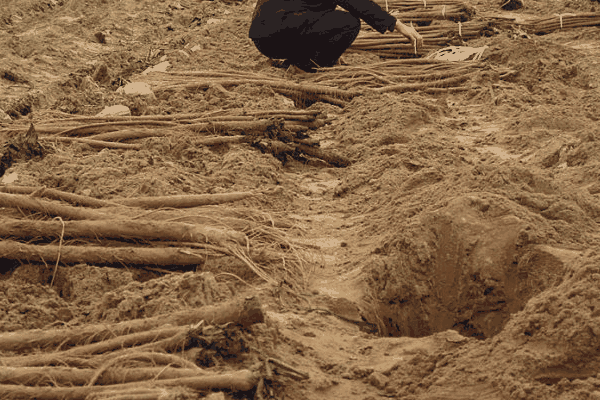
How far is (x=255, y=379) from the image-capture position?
2.35 metres

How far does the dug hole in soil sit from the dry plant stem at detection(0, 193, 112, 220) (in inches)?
3.0

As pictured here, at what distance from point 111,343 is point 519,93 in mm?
4149

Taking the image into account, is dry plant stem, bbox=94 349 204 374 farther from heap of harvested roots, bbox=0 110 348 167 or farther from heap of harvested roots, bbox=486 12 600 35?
heap of harvested roots, bbox=486 12 600 35

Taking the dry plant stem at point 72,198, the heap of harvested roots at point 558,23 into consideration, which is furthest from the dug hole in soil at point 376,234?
the heap of harvested roots at point 558,23

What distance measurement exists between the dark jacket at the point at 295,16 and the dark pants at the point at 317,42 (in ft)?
0.16

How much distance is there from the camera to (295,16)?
6.50 meters

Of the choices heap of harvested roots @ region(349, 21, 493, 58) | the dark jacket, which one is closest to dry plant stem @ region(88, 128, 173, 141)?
the dark jacket

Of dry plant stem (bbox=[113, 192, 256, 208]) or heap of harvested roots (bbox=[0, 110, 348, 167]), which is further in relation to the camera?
heap of harvested roots (bbox=[0, 110, 348, 167])

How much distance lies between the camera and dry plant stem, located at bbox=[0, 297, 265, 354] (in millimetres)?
2590

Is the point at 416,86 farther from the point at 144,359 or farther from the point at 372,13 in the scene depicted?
the point at 144,359

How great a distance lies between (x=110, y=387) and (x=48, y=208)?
1498 mm

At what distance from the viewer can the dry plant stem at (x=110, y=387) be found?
2.31m

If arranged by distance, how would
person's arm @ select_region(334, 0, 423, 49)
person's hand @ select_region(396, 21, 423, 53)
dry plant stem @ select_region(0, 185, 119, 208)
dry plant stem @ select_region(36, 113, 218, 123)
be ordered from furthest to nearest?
person's hand @ select_region(396, 21, 423, 53) → person's arm @ select_region(334, 0, 423, 49) → dry plant stem @ select_region(36, 113, 218, 123) → dry plant stem @ select_region(0, 185, 119, 208)

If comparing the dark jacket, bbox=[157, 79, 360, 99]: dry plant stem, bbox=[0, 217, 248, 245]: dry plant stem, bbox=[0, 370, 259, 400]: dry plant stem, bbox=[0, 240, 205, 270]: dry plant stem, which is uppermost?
the dark jacket
